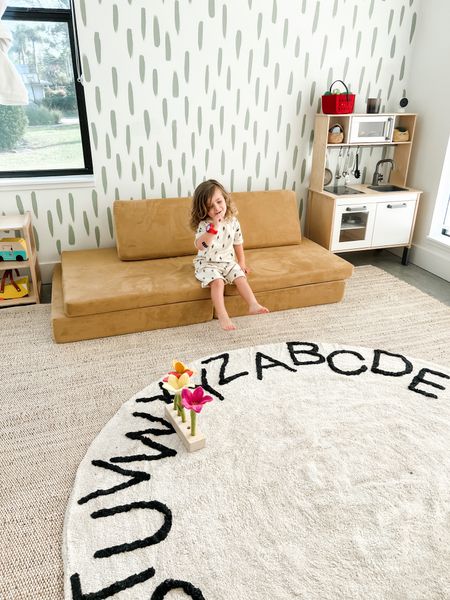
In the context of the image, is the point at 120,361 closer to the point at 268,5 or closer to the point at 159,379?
the point at 159,379

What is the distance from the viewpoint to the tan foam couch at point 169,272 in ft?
8.96

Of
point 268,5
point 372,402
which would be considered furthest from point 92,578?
point 268,5

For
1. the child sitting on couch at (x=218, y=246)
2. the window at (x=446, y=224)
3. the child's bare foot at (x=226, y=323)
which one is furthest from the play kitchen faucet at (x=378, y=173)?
the child's bare foot at (x=226, y=323)

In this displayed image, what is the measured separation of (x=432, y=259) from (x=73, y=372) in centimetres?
305

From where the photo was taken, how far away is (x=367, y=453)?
1944 millimetres

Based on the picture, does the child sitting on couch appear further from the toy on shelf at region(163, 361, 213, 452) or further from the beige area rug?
the toy on shelf at region(163, 361, 213, 452)

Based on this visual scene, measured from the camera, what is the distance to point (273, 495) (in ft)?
5.69

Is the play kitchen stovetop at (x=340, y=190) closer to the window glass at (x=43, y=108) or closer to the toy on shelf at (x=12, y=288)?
the window glass at (x=43, y=108)

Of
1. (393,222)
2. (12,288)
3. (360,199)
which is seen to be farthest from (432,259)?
(12,288)

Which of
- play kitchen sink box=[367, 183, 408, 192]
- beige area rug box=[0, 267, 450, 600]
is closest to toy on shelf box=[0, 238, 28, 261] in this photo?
beige area rug box=[0, 267, 450, 600]

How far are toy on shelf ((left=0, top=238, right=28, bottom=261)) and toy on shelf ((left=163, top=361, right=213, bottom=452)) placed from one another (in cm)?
162

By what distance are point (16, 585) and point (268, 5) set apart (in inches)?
146

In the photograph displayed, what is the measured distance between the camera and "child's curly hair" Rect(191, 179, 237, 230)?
2.79 metres

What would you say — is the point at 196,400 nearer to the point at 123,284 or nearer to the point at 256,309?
the point at 256,309
